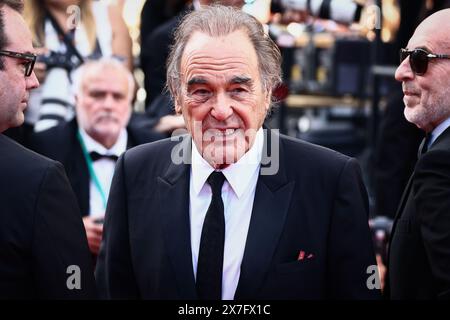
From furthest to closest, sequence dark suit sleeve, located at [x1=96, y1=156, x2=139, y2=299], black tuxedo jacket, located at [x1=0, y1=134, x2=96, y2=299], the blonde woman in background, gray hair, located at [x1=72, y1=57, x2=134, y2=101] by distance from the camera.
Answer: the blonde woman in background, gray hair, located at [x1=72, y1=57, x2=134, y2=101], dark suit sleeve, located at [x1=96, y1=156, x2=139, y2=299], black tuxedo jacket, located at [x1=0, y1=134, x2=96, y2=299]

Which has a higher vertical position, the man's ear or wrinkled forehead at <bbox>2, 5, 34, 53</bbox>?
wrinkled forehead at <bbox>2, 5, 34, 53</bbox>

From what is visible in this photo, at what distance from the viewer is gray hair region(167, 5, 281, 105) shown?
3.14 metres

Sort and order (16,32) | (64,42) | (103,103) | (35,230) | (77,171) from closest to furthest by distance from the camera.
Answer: (35,230) < (16,32) < (77,171) < (103,103) < (64,42)

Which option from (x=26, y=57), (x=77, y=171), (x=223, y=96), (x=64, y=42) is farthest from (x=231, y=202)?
(x=64, y=42)

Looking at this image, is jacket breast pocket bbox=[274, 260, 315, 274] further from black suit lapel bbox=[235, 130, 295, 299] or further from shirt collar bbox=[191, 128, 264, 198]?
shirt collar bbox=[191, 128, 264, 198]

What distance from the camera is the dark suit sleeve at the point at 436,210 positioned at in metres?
3.01

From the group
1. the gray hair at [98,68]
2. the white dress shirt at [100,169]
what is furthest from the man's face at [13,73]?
the gray hair at [98,68]

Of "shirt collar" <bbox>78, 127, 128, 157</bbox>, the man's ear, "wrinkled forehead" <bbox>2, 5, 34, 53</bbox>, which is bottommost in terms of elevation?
"shirt collar" <bbox>78, 127, 128, 157</bbox>

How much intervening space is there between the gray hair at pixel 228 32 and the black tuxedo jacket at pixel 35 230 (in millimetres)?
673

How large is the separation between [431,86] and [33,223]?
1.70 m

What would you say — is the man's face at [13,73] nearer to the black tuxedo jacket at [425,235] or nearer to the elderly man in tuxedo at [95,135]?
the black tuxedo jacket at [425,235]

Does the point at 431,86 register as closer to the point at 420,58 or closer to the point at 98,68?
the point at 420,58

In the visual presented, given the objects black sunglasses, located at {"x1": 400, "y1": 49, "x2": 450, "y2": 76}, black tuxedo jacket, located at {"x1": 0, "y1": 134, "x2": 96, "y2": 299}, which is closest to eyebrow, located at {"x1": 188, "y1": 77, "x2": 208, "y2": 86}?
black tuxedo jacket, located at {"x1": 0, "y1": 134, "x2": 96, "y2": 299}

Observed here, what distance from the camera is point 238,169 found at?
123 inches
